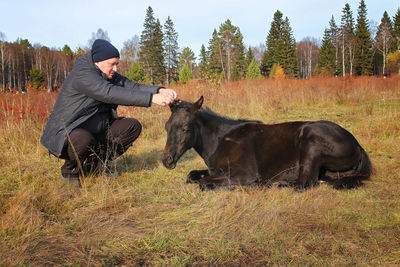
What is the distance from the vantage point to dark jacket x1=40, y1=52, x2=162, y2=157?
3498 mm

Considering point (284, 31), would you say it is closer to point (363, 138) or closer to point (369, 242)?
point (363, 138)

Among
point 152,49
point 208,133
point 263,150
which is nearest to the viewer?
point 263,150

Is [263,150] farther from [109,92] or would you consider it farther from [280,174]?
[109,92]

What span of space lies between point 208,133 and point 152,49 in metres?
53.2

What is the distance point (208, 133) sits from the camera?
13.4ft

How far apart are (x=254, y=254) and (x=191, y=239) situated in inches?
21.5

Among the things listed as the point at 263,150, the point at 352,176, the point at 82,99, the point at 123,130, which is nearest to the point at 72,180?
the point at 123,130

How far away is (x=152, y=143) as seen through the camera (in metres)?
6.75

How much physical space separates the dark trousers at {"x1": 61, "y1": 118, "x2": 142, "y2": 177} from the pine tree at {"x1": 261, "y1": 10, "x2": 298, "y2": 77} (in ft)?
164

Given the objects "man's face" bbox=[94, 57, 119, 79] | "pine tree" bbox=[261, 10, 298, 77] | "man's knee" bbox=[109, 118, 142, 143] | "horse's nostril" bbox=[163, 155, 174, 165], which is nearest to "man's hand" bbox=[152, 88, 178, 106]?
"horse's nostril" bbox=[163, 155, 174, 165]

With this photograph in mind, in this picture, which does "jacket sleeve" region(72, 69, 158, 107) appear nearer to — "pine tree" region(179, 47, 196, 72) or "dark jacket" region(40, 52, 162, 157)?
"dark jacket" region(40, 52, 162, 157)

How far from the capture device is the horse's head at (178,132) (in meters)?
3.54

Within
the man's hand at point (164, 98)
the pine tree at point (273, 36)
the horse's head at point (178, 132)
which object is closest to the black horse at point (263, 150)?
the horse's head at point (178, 132)

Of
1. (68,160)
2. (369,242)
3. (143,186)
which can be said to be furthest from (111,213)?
(369,242)
